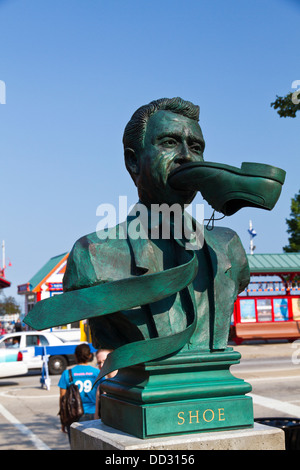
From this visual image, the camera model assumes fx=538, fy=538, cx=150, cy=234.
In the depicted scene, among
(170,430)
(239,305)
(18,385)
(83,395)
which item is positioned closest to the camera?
(170,430)

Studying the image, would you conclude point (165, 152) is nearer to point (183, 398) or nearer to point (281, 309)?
point (183, 398)

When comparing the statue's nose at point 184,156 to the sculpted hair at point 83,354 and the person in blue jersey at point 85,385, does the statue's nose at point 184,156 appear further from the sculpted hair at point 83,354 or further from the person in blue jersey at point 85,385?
the sculpted hair at point 83,354

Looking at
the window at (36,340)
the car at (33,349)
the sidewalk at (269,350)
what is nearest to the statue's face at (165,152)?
the car at (33,349)

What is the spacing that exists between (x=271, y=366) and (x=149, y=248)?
12824 mm

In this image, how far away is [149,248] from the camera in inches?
116

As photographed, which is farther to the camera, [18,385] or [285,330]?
[285,330]

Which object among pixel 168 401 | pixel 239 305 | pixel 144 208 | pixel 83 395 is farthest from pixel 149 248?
pixel 239 305

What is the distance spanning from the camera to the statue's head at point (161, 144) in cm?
297

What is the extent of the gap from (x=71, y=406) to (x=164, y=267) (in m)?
2.80

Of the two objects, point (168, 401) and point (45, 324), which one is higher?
point (45, 324)

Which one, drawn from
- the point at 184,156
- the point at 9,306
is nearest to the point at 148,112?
the point at 184,156

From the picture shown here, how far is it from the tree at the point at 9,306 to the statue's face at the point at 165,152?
63.8 metres
